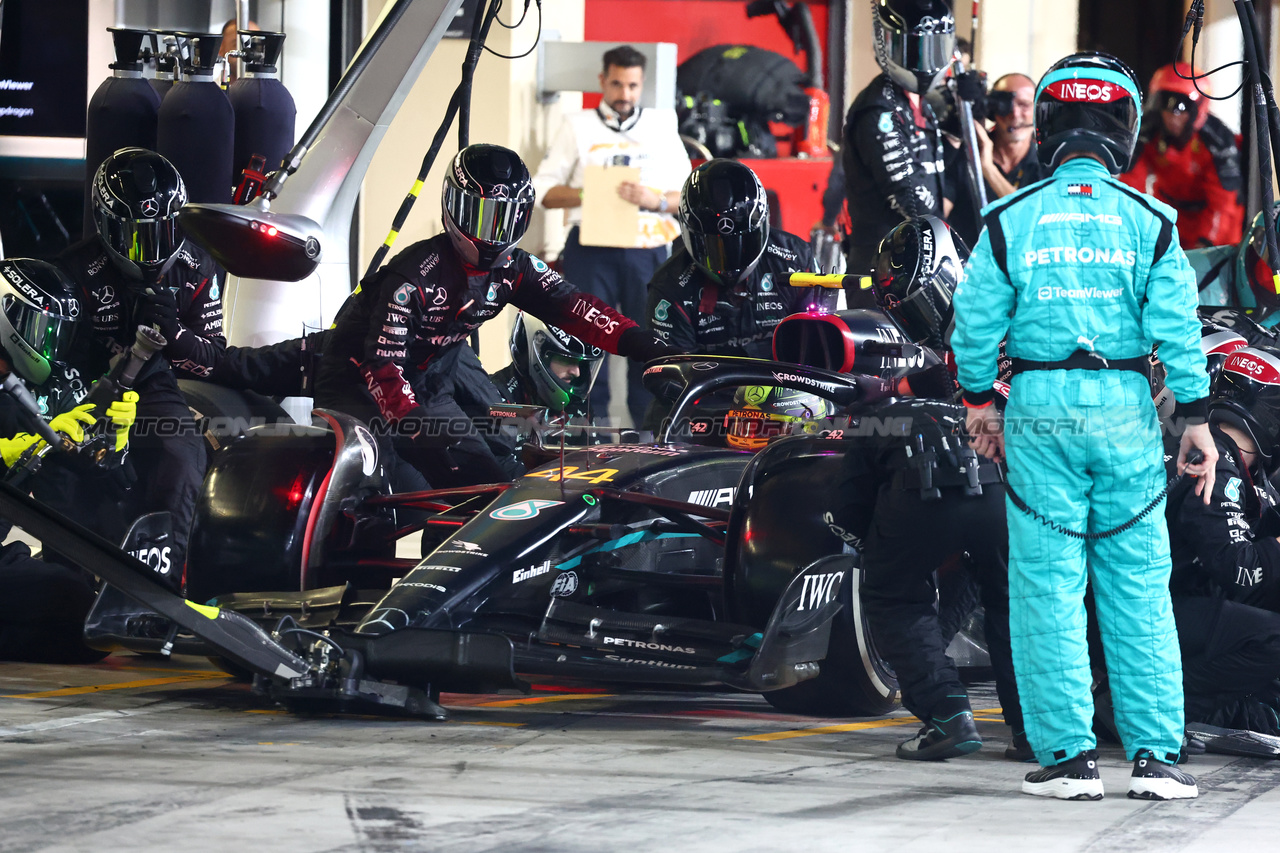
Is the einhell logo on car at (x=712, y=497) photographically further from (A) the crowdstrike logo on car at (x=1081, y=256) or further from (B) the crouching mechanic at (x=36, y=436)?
(B) the crouching mechanic at (x=36, y=436)

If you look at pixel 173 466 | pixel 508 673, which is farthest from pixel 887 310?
pixel 173 466

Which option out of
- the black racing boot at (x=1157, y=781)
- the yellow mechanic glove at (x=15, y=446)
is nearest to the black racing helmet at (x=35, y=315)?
the yellow mechanic glove at (x=15, y=446)

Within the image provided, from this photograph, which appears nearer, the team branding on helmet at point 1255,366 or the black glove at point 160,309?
the team branding on helmet at point 1255,366

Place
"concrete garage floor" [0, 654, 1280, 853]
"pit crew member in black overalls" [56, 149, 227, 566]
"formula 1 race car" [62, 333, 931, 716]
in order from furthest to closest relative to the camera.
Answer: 1. "pit crew member in black overalls" [56, 149, 227, 566]
2. "formula 1 race car" [62, 333, 931, 716]
3. "concrete garage floor" [0, 654, 1280, 853]

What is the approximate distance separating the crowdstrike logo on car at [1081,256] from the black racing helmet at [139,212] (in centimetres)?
423

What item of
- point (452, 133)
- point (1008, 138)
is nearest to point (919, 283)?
point (1008, 138)

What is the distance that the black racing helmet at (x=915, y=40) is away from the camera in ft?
27.7

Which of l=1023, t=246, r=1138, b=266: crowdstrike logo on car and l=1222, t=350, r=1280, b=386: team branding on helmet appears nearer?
l=1023, t=246, r=1138, b=266: crowdstrike logo on car

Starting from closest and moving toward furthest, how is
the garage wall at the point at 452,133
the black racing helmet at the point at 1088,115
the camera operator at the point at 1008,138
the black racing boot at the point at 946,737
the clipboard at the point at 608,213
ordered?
the black racing helmet at the point at 1088,115
the black racing boot at the point at 946,737
the camera operator at the point at 1008,138
the clipboard at the point at 608,213
the garage wall at the point at 452,133

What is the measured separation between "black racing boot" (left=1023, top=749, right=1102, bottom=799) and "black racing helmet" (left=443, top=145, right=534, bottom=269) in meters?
3.33

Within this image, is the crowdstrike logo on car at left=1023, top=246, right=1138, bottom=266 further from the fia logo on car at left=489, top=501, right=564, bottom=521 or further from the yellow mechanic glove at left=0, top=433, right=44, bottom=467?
the yellow mechanic glove at left=0, top=433, right=44, bottom=467

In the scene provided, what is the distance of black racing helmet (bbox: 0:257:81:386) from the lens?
718 cm

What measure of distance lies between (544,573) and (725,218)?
2.38m

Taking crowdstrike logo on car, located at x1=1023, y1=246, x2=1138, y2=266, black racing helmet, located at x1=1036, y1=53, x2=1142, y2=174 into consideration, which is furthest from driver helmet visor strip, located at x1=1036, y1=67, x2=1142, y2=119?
crowdstrike logo on car, located at x1=1023, y1=246, x2=1138, y2=266
